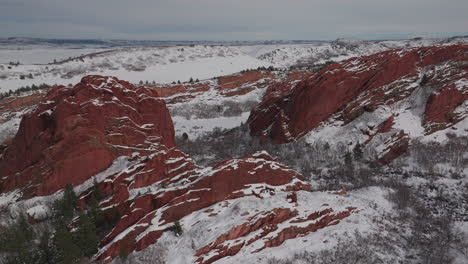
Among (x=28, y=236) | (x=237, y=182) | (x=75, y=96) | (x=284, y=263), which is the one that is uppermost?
(x=75, y=96)

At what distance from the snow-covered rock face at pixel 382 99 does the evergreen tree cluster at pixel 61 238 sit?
1702 inches

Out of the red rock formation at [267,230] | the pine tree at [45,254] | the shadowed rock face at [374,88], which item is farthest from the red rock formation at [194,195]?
the shadowed rock face at [374,88]

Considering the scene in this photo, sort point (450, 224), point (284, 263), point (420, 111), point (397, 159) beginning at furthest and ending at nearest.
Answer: point (420, 111), point (397, 159), point (450, 224), point (284, 263)

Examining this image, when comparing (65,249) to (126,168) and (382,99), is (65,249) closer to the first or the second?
(126,168)

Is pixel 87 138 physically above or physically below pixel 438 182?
above

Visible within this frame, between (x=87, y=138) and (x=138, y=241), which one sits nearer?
(x=138, y=241)

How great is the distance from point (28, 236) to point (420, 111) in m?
64.0

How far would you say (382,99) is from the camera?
69750 mm

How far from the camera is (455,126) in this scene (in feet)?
201

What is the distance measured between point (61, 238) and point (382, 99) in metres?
60.2

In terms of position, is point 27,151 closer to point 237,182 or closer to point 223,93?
point 237,182

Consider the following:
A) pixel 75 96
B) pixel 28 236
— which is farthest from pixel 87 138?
pixel 28 236

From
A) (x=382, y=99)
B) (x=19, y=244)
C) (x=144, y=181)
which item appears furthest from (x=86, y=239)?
(x=382, y=99)

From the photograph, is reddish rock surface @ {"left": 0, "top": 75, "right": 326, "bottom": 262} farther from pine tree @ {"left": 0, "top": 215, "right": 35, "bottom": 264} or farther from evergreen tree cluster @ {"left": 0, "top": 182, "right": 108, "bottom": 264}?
pine tree @ {"left": 0, "top": 215, "right": 35, "bottom": 264}
